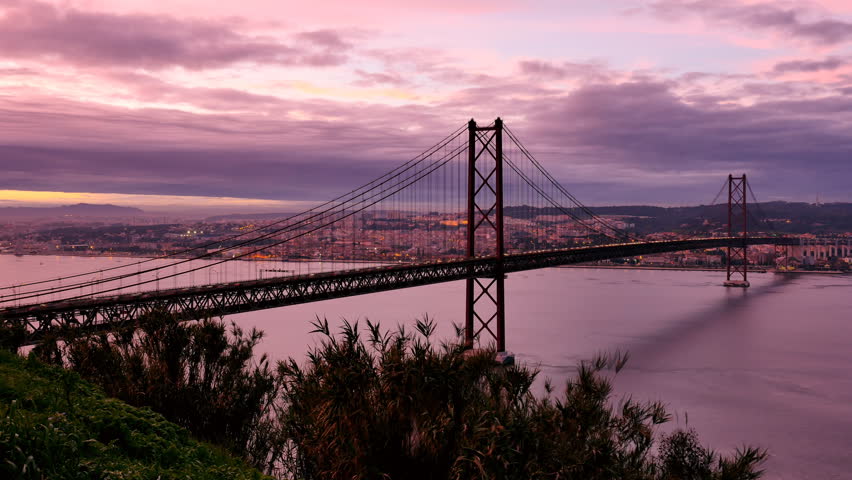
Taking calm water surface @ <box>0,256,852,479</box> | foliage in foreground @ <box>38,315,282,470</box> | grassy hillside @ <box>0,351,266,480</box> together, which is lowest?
calm water surface @ <box>0,256,852,479</box>

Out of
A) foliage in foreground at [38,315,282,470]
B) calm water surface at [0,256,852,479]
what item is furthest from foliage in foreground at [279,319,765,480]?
calm water surface at [0,256,852,479]

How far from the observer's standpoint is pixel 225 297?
68.5 feet

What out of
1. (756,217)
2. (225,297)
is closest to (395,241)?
(225,297)

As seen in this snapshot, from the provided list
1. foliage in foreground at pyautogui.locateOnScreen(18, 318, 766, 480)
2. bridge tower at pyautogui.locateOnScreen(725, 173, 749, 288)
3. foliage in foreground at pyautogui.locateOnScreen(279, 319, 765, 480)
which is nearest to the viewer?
foliage in foreground at pyautogui.locateOnScreen(279, 319, 765, 480)

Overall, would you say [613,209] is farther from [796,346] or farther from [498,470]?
[498,470]

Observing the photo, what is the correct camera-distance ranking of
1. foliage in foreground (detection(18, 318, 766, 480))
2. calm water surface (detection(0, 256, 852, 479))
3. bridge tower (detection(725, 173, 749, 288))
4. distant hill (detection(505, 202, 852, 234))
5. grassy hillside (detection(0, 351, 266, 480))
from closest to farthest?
grassy hillside (detection(0, 351, 266, 480)) → foliage in foreground (detection(18, 318, 766, 480)) → calm water surface (detection(0, 256, 852, 479)) → bridge tower (detection(725, 173, 749, 288)) → distant hill (detection(505, 202, 852, 234))

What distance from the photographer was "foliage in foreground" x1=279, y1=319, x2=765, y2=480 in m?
6.22

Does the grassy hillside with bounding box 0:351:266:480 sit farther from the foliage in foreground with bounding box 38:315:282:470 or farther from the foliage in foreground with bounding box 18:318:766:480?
the foliage in foreground with bounding box 38:315:282:470

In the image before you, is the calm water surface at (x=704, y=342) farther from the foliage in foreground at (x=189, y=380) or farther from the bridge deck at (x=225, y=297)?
the foliage in foreground at (x=189, y=380)

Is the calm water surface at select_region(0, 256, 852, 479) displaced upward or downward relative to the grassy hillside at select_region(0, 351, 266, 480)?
downward

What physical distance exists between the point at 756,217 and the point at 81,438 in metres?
177

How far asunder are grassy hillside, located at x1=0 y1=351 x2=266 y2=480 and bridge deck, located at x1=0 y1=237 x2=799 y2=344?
15.7ft

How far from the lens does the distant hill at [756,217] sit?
143625 millimetres

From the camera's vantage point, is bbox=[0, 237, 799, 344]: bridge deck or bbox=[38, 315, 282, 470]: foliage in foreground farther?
bbox=[0, 237, 799, 344]: bridge deck
